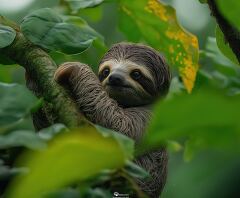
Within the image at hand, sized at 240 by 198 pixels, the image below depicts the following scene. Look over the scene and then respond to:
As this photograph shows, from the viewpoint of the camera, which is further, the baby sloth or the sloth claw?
the baby sloth

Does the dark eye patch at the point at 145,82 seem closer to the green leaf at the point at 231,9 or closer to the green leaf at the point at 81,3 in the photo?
the green leaf at the point at 81,3

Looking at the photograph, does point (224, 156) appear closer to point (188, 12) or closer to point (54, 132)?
point (54, 132)

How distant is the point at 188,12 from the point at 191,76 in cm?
1489

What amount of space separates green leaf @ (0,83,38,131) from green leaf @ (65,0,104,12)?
5.27 feet

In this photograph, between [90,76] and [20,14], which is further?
[20,14]

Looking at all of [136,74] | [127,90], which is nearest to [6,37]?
[127,90]

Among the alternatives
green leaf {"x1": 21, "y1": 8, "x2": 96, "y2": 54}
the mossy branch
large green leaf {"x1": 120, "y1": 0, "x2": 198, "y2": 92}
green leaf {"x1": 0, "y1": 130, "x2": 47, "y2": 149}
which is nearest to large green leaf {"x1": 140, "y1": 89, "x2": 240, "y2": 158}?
green leaf {"x1": 0, "y1": 130, "x2": 47, "y2": 149}

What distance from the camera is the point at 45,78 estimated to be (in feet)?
11.6

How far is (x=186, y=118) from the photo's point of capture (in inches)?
40.6

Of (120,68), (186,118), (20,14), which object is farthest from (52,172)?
(20,14)

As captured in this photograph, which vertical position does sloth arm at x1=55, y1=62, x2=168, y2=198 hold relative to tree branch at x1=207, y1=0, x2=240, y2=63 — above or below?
below

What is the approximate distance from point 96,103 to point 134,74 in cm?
89

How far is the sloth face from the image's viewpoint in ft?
17.7

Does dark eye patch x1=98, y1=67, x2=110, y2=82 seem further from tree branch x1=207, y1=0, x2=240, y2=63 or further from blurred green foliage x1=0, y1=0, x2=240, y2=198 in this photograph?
tree branch x1=207, y1=0, x2=240, y2=63
